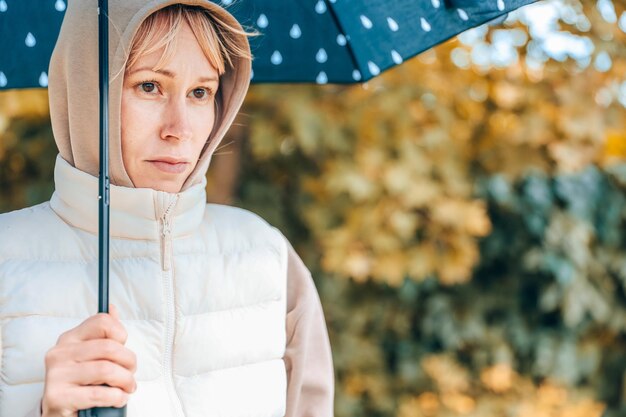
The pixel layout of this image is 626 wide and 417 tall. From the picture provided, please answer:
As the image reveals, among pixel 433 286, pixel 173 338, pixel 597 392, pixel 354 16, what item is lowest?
pixel 597 392

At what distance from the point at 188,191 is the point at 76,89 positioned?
0.27 metres

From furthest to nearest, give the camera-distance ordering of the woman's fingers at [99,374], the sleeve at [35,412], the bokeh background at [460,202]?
the bokeh background at [460,202]
the sleeve at [35,412]
the woman's fingers at [99,374]

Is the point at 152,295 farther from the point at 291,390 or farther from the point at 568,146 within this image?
the point at 568,146

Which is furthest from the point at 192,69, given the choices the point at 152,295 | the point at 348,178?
the point at 348,178

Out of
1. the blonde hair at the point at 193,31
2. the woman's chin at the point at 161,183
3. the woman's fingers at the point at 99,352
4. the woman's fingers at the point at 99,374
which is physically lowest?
the woman's fingers at the point at 99,374

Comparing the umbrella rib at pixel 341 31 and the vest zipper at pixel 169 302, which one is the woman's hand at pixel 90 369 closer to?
the vest zipper at pixel 169 302

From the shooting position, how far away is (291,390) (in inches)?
70.2

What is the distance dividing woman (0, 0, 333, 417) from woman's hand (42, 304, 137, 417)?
0.49 ft

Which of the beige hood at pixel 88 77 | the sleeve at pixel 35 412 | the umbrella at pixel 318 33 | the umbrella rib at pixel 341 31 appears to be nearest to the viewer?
the sleeve at pixel 35 412

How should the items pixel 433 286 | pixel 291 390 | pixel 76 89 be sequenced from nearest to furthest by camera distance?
pixel 76 89
pixel 291 390
pixel 433 286

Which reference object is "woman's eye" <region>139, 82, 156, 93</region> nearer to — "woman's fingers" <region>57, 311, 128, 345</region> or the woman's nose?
the woman's nose

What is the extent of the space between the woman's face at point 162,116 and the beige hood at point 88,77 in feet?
0.10

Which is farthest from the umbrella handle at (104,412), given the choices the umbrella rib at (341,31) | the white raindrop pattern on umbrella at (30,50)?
the umbrella rib at (341,31)

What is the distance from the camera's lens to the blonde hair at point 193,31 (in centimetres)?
153
